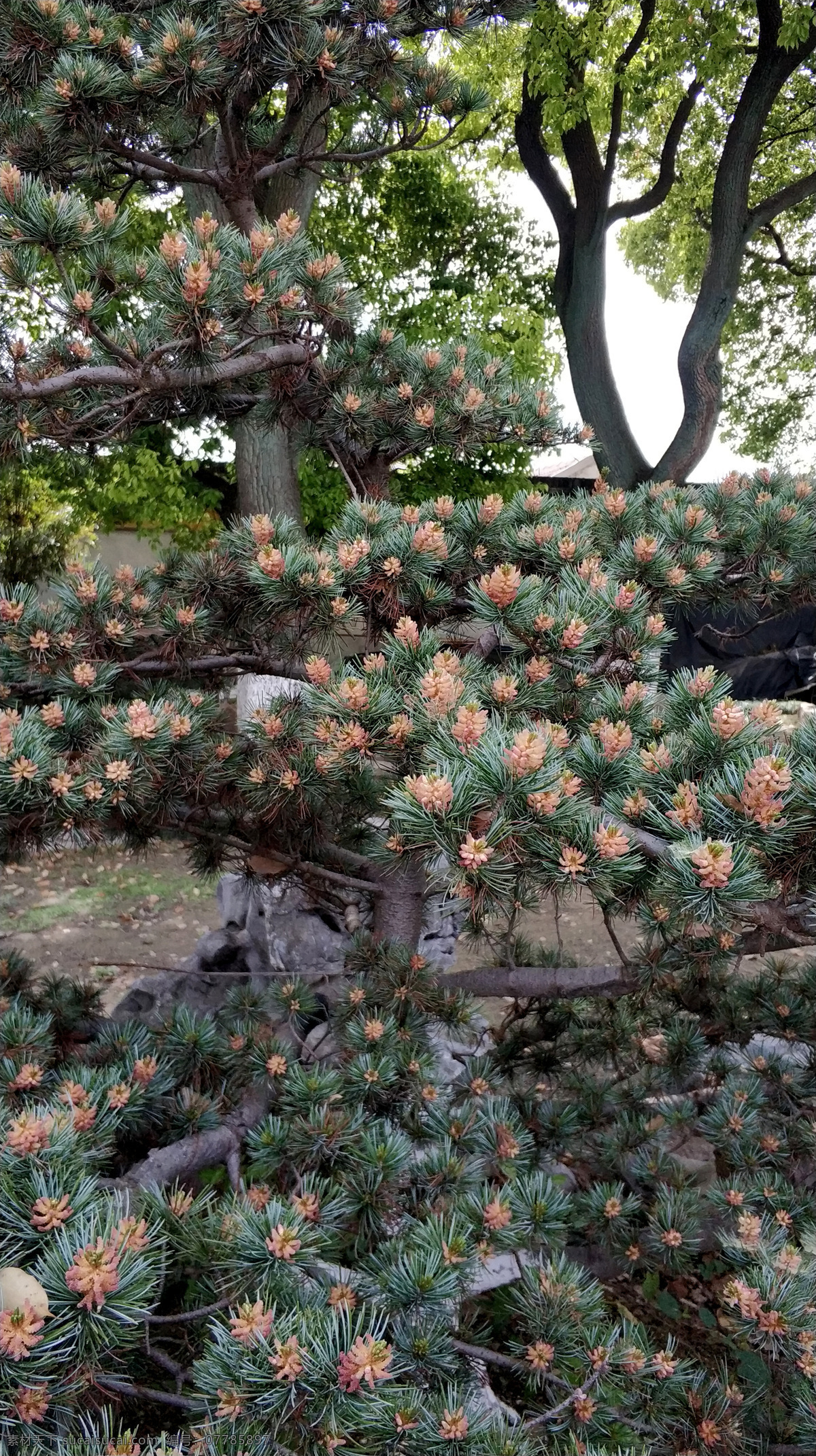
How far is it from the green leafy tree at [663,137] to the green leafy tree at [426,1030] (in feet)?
14.9

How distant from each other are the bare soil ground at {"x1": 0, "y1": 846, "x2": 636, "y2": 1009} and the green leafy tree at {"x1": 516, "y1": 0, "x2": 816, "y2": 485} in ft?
11.2

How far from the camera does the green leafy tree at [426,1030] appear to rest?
872mm

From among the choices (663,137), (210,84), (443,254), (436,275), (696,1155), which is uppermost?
(663,137)

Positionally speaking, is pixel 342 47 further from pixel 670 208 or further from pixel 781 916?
pixel 670 208

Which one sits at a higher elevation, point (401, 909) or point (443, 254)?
point (443, 254)

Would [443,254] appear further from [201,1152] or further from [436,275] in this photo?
[201,1152]

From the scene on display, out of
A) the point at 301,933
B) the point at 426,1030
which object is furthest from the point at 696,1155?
the point at 426,1030

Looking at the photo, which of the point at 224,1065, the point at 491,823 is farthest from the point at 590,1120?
the point at 491,823

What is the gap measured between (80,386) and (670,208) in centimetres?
868

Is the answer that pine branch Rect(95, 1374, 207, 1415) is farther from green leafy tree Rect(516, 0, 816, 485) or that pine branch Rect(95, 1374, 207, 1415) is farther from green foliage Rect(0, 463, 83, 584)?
green leafy tree Rect(516, 0, 816, 485)

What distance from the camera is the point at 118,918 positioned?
5.01 meters

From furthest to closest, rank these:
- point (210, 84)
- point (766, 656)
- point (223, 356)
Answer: point (766, 656)
point (210, 84)
point (223, 356)

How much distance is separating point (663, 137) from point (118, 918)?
8.19 meters

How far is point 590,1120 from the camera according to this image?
2.00m
